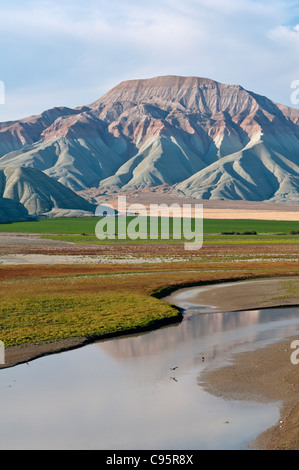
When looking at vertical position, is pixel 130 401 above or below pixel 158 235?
above

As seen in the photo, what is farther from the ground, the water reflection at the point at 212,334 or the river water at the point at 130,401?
the river water at the point at 130,401

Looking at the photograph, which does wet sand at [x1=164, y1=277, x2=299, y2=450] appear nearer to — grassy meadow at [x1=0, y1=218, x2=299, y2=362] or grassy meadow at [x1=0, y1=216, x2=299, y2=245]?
grassy meadow at [x1=0, y1=218, x2=299, y2=362]

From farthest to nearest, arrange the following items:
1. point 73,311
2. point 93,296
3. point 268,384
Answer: point 93,296 → point 73,311 → point 268,384

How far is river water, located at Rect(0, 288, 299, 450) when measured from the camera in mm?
19875

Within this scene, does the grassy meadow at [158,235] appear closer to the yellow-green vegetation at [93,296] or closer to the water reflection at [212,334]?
the yellow-green vegetation at [93,296]

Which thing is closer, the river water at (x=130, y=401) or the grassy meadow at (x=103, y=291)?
the river water at (x=130, y=401)

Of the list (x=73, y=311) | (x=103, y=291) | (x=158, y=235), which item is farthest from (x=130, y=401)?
(x=158, y=235)

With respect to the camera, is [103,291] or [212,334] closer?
[212,334]

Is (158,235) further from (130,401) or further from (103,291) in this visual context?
(130,401)

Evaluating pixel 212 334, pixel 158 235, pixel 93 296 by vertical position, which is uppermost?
pixel 93 296

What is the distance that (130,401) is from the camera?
23625mm

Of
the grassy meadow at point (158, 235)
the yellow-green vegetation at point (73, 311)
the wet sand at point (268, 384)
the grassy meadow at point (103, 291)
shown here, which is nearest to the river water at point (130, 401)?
the wet sand at point (268, 384)

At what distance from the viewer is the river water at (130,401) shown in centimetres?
1988
